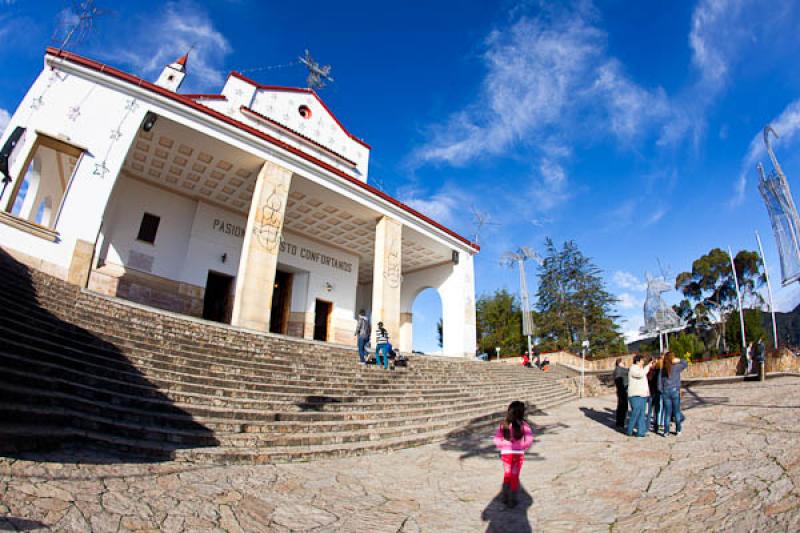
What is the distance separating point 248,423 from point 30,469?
7.96 feet

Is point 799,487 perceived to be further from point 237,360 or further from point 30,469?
point 237,360

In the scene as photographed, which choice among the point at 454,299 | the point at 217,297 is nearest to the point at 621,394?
the point at 454,299

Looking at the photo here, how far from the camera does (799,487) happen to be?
299cm

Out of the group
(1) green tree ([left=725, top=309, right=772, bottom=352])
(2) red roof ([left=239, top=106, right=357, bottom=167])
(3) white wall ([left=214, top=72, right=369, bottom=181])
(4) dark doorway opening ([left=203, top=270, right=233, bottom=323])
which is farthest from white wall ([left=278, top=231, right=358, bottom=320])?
(1) green tree ([left=725, top=309, right=772, bottom=352])

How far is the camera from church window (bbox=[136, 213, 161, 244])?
14328 millimetres

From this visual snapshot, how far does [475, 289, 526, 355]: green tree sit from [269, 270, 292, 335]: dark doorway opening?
2245cm

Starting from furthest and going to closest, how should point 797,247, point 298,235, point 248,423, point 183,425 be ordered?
point 298,235
point 797,247
point 248,423
point 183,425

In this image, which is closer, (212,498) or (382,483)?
(212,498)

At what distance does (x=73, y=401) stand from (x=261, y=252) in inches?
325

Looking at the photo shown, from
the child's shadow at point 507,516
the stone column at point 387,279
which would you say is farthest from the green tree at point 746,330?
the child's shadow at point 507,516

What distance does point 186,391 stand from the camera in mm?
5688

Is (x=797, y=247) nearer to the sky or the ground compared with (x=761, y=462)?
nearer to the sky

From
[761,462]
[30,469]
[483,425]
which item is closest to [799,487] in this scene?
[761,462]

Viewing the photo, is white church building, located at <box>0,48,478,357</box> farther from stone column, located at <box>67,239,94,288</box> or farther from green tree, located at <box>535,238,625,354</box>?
green tree, located at <box>535,238,625,354</box>
